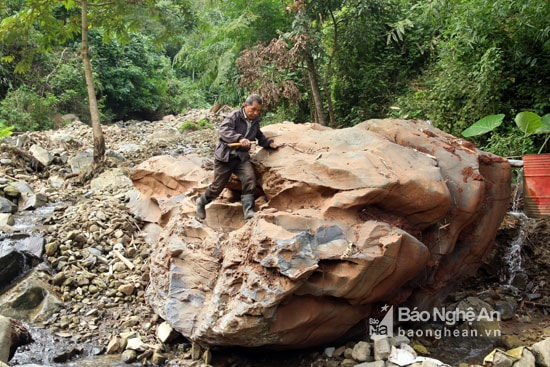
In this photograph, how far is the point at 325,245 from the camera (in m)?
4.44

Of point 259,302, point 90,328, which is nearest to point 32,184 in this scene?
point 90,328

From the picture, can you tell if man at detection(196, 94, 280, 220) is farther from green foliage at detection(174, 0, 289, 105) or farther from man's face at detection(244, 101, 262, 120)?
green foliage at detection(174, 0, 289, 105)

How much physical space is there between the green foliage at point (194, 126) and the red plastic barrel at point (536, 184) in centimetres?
1305

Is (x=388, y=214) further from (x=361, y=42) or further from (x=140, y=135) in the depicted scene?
(x=140, y=135)

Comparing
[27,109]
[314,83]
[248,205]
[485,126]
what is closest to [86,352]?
[248,205]

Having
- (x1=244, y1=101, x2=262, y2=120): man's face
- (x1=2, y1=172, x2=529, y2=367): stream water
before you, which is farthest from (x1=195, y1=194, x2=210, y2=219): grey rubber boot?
A: (x1=2, y1=172, x2=529, y2=367): stream water

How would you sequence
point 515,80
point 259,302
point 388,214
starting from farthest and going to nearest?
point 515,80 → point 388,214 → point 259,302

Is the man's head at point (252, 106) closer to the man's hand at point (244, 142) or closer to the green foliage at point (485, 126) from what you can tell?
the man's hand at point (244, 142)

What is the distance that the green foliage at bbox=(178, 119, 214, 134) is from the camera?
17.6 meters

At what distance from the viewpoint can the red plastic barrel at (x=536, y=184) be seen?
629 centimetres

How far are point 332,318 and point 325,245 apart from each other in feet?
2.54

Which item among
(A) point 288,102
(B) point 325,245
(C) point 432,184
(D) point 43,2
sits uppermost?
(D) point 43,2

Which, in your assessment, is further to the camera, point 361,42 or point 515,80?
point 361,42

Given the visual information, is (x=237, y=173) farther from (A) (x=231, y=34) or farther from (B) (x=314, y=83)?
(A) (x=231, y=34)
